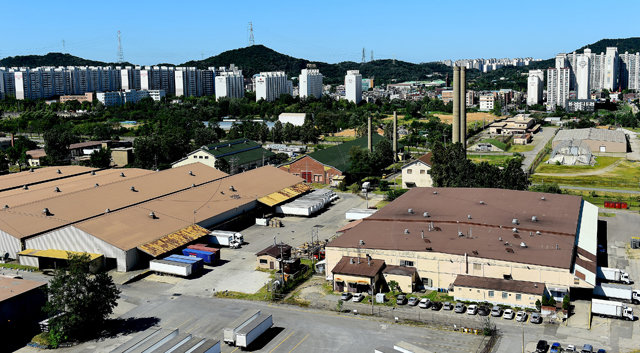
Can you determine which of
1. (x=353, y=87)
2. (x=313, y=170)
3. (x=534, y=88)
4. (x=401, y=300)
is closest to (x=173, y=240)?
(x=401, y=300)

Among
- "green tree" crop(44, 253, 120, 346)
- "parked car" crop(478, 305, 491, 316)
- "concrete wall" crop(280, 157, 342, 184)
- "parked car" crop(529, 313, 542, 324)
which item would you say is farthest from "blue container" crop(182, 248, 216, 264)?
→ "concrete wall" crop(280, 157, 342, 184)

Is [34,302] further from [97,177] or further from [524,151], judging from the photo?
[524,151]

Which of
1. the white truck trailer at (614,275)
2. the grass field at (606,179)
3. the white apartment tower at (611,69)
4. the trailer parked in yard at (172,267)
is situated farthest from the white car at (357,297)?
the white apartment tower at (611,69)

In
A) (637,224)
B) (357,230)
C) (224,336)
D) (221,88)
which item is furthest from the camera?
(221,88)

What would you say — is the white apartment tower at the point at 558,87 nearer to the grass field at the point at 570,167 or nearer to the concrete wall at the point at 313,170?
the grass field at the point at 570,167

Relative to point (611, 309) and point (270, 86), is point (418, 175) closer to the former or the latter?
point (611, 309)

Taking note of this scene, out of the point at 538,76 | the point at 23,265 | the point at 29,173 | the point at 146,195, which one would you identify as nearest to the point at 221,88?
the point at 538,76
